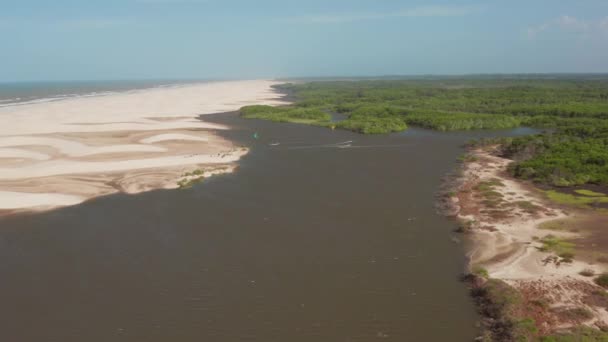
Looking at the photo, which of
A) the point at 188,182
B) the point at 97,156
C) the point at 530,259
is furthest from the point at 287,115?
the point at 530,259

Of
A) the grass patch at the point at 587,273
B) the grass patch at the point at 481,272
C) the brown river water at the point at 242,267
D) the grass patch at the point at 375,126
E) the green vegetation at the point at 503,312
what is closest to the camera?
the green vegetation at the point at 503,312

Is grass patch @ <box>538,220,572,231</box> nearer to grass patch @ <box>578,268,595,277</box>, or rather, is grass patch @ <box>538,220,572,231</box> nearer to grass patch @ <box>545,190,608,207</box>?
Result: grass patch @ <box>545,190,608,207</box>

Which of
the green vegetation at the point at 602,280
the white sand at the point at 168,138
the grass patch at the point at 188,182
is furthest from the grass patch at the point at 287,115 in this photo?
the green vegetation at the point at 602,280

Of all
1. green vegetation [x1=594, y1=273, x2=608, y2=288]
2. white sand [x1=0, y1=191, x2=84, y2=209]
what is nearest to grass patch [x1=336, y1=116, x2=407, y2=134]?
white sand [x1=0, y1=191, x2=84, y2=209]

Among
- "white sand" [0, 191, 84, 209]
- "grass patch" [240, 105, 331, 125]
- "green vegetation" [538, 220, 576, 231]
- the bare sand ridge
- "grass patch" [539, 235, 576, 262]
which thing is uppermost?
"grass patch" [240, 105, 331, 125]

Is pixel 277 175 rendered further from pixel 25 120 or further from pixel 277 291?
pixel 25 120

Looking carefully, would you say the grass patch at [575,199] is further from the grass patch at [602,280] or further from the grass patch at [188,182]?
the grass patch at [188,182]

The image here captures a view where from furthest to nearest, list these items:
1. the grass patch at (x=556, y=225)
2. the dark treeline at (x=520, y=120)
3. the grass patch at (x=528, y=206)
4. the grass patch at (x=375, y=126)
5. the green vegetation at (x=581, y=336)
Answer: the grass patch at (x=375, y=126) < the dark treeline at (x=520, y=120) < the grass patch at (x=528, y=206) < the grass patch at (x=556, y=225) < the green vegetation at (x=581, y=336)
